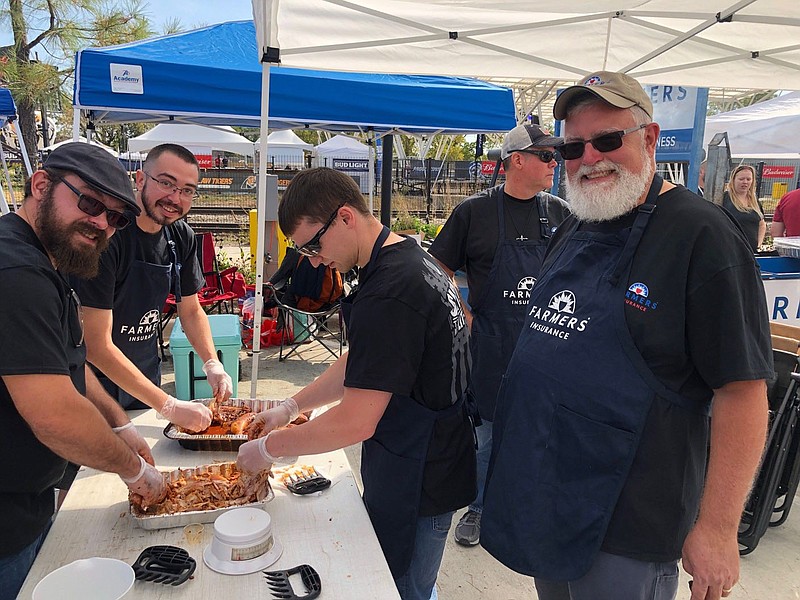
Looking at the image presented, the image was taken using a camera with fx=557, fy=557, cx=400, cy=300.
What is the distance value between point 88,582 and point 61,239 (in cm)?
86

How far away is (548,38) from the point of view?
11.7ft

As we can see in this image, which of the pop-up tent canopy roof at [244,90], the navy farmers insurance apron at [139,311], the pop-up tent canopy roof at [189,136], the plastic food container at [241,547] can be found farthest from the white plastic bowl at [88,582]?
Result: the pop-up tent canopy roof at [189,136]

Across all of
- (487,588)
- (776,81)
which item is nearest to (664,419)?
(487,588)

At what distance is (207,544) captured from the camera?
58.4 inches

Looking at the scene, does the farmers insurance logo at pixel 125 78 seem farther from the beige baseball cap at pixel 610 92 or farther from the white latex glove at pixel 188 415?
the beige baseball cap at pixel 610 92

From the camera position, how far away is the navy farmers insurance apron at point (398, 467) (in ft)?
5.30

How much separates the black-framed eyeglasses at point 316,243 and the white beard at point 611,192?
2.31 feet

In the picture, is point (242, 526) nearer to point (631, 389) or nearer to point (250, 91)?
point (631, 389)

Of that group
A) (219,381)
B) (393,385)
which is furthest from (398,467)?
(219,381)

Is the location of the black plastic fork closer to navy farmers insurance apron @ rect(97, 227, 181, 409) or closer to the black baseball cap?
the black baseball cap

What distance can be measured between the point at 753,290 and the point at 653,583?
2.60ft

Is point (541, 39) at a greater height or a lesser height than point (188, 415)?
greater

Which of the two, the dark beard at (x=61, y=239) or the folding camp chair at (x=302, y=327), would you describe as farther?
the folding camp chair at (x=302, y=327)

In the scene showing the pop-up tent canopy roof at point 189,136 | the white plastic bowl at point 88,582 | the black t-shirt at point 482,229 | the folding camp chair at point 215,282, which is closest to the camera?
the white plastic bowl at point 88,582
